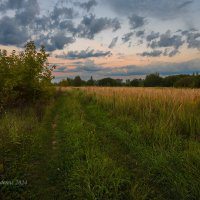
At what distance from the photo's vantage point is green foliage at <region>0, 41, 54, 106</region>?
487 inches

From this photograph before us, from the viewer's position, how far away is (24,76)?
1383cm

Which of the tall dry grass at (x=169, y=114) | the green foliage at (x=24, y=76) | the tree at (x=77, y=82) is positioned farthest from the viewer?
the tree at (x=77, y=82)

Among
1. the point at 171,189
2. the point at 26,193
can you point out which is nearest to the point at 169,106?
the point at 171,189

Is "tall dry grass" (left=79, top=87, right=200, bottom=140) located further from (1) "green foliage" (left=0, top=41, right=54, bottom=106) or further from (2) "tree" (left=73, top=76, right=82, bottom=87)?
(2) "tree" (left=73, top=76, right=82, bottom=87)

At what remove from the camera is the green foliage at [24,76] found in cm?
1236

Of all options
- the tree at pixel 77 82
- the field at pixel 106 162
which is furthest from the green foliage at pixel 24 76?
the tree at pixel 77 82

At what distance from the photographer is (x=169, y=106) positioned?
31.0ft

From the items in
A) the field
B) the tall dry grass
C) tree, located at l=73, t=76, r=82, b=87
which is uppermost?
tree, located at l=73, t=76, r=82, b=87

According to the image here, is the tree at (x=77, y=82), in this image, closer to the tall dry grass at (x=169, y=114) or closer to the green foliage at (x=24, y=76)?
the green foliage at (x=24, y=76)

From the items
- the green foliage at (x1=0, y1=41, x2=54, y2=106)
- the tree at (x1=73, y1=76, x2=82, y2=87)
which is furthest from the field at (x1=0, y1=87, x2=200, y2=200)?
the tree at (x1=73, y1=76, x2=82, y2=87)

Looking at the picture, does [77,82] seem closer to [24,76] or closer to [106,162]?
[24,76]

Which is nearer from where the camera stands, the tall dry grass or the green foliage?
the tall dry grass

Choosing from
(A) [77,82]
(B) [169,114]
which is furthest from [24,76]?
(A) [77,82]

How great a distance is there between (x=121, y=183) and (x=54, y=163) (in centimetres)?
192
